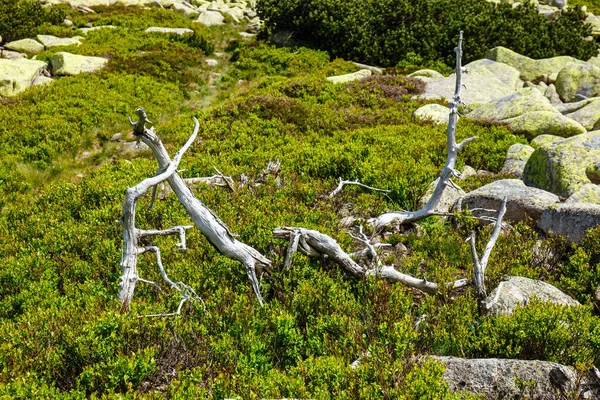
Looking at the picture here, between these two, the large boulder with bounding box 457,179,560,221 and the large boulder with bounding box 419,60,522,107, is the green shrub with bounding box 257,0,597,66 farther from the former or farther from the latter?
the large boulder with bounding box 457,179,560,221

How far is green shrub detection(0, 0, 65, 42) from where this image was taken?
24234 millimetres

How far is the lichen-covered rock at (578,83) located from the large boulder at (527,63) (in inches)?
100

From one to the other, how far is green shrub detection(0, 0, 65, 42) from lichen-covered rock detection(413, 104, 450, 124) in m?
20.9

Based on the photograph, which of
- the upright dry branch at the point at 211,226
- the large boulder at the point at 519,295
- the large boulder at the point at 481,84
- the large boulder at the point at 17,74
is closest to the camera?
the large boulder at the point at 519,295

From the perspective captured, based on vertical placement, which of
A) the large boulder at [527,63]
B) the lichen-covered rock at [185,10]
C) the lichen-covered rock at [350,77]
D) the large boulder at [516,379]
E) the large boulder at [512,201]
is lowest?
the lichen-covered rock at [185,10]

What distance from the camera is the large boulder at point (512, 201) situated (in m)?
8.23

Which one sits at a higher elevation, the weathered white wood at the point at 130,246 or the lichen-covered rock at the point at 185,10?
the weathered white wood at the point at 130,246

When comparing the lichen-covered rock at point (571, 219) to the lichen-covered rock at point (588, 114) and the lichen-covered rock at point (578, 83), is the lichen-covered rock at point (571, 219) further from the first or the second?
the lichen-covered rock at point (578, 83)

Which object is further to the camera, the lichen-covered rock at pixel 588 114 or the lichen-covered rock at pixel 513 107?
the lichen-covered rock at pixel 513 107

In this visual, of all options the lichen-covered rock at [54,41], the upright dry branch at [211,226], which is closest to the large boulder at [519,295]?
the upright dry branch at [211,226]

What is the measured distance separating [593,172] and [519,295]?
16.6 ft

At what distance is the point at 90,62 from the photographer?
67.6ft

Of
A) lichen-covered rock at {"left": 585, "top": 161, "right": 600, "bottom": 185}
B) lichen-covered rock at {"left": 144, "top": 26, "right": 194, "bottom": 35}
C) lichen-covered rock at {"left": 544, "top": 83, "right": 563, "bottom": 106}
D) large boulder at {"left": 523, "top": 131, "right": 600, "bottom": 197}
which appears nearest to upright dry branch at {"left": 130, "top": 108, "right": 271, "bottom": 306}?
large boulder at {"left": 523, "top": 131, "right": 600, "bottom": 197}

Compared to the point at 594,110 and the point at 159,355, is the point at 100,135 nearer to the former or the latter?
the point at 159,355
